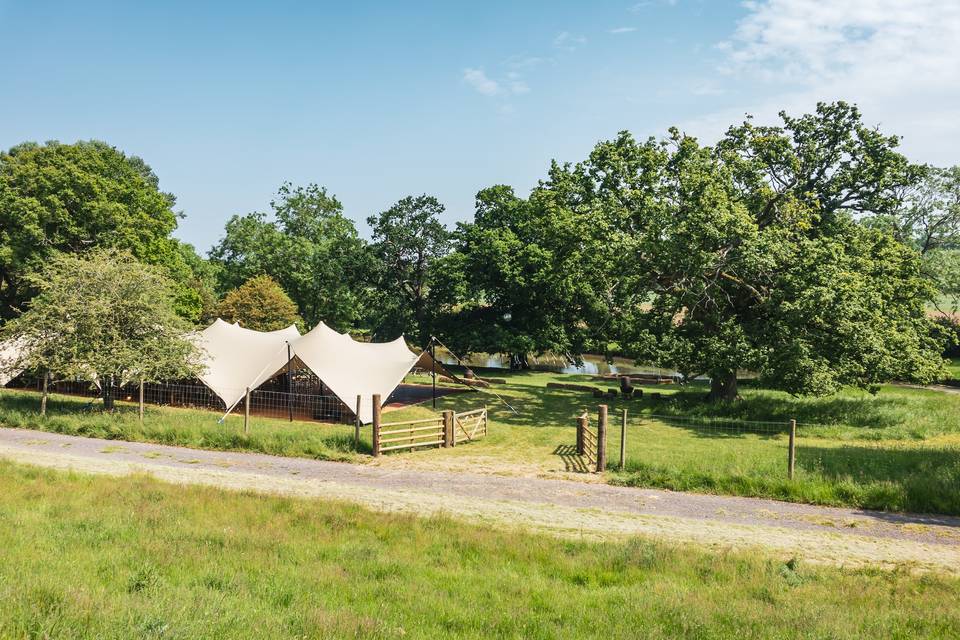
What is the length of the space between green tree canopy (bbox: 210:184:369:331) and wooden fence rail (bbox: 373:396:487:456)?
82.0 ft

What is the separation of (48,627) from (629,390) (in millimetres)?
29568

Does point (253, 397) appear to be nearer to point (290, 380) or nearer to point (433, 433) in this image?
point (290, 380)

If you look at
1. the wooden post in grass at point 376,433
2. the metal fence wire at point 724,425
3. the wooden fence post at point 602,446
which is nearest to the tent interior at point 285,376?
the wooden post in grass at point 376,433

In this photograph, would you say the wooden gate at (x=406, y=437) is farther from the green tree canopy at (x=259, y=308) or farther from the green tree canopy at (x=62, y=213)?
the green tree canopy at (x=259, y=308)

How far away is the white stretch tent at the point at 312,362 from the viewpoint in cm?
2484

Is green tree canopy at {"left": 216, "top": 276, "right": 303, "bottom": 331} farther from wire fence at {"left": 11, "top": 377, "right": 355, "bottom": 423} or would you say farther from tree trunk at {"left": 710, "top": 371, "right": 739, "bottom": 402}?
tree trunk at {"left": 710, "top": 371, "right": 739, "bottom": 402}

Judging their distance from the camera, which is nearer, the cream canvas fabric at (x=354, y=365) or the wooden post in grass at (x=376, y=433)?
the wooden post in grass at (x=376, y=433)

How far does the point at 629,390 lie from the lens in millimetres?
33281

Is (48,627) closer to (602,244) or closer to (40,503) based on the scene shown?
(40,503)

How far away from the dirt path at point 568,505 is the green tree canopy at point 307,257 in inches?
1123

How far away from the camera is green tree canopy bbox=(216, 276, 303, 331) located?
4438cm

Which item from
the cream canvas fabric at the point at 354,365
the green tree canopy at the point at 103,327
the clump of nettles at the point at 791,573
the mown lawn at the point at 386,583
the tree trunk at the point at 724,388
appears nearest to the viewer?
the mown lawn at the point at 386,583

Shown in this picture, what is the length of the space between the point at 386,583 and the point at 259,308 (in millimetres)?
39201

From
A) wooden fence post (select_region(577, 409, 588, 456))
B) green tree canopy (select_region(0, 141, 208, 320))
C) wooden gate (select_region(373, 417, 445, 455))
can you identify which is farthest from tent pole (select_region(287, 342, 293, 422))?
green tree canopy (select_region(0, 141, 208, 320))
